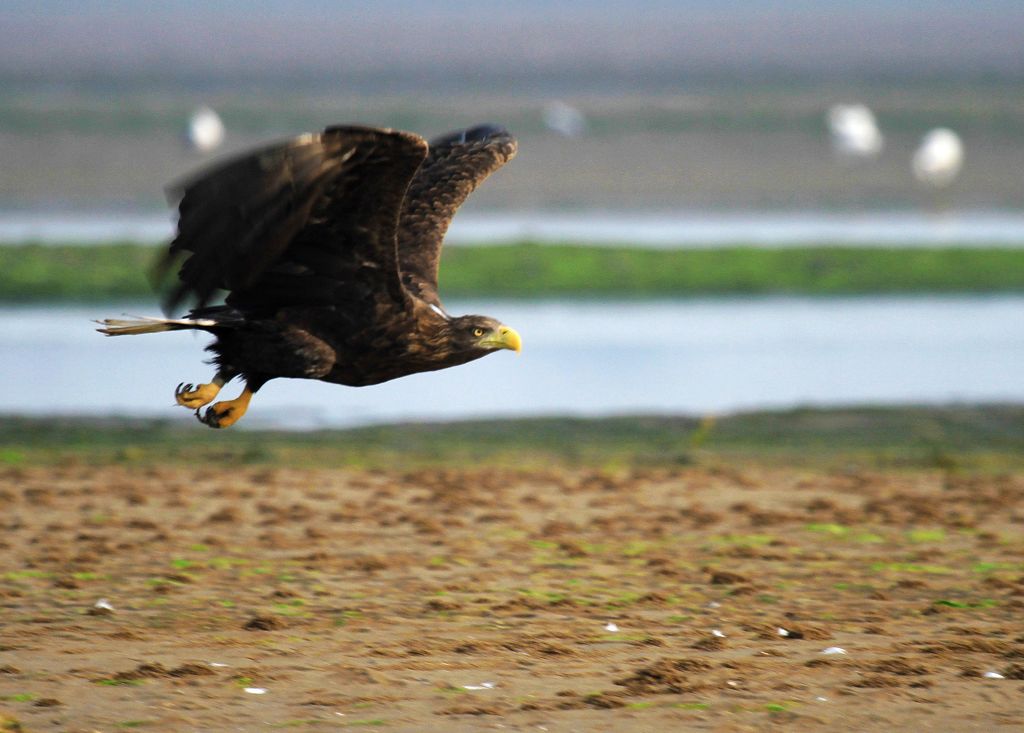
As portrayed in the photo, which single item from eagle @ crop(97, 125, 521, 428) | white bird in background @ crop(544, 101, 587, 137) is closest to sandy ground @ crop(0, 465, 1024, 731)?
eagle @ crop(97, 125, 521, 428)

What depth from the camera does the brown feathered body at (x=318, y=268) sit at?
6.64 metres

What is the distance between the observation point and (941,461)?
11195 mm

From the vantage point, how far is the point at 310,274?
7488 millimetres

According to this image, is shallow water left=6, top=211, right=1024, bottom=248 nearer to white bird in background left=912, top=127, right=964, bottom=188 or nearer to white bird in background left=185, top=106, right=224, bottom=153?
white bird in background left=912, top=127, right=964, bottom=188

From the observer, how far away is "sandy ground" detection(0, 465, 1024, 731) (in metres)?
5.96

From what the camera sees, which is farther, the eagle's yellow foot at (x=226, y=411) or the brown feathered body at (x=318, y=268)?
the eagle's yellow foot at (x=226, y=411)

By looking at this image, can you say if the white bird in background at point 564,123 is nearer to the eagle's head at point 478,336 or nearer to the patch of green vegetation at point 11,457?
the patch of green vegetation at point 11,457

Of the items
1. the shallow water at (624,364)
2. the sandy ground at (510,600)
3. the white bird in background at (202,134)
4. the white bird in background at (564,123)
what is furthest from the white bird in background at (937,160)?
the sandy ground at (510,600)

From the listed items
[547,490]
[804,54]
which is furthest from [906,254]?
[804,54]

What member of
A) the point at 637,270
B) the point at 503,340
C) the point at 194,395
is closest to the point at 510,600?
the point at 503,340

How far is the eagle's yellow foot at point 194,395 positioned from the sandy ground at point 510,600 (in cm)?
78

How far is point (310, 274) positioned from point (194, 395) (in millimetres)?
699

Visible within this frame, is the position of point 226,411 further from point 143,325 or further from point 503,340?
point 503,340

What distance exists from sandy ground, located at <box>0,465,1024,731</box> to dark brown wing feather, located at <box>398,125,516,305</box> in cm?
130
